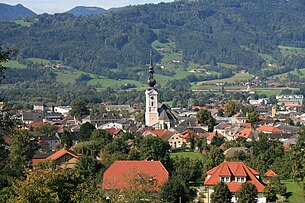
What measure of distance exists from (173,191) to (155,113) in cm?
4420

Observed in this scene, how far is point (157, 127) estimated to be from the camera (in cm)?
7275

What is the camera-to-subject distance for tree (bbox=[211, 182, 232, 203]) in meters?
32.1

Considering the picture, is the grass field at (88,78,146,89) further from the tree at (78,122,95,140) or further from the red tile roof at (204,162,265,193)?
the red tile roof at (204,162,265,193)

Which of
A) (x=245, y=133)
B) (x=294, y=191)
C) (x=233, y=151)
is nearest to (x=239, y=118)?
(x=245, y=133)

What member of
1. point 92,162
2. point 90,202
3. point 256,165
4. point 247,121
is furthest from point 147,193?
point 247,121

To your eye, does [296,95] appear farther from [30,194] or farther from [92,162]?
[30,194]

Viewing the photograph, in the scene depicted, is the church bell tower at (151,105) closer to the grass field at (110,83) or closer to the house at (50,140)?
the house at (50,140)

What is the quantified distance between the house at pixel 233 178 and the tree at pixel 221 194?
0.65 m

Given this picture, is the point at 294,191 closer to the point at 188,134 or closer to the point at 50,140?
the point at 188,134

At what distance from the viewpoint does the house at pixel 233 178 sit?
33.3 m

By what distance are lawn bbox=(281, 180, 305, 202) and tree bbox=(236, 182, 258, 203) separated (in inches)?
102

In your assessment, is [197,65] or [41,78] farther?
[197,65]

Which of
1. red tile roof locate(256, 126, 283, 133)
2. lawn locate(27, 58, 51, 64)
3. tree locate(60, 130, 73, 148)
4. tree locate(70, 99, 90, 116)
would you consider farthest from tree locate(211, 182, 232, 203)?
lawn locate(27, 58, 51, 64)

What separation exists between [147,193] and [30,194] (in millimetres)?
6807
